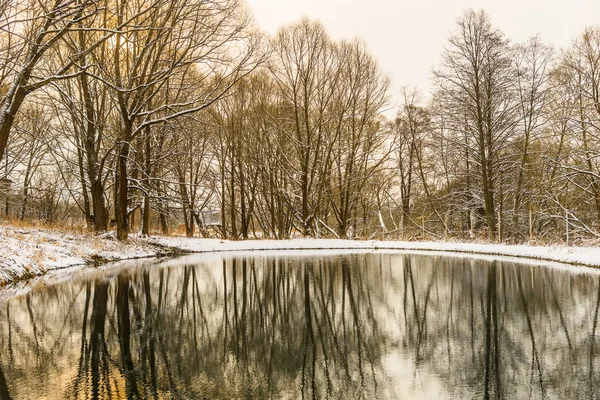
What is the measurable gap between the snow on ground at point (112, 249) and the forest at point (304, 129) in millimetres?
1720

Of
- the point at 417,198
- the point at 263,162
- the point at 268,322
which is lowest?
the point at 268,322

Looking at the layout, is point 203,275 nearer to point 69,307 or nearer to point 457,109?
point 69,307

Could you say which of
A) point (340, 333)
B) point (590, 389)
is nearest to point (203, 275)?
point (340, 333)

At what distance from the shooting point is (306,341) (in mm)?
6605

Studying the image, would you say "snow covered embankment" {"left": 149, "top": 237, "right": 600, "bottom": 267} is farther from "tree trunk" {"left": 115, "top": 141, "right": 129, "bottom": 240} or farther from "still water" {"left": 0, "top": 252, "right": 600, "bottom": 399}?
"still water" {"left": 0, "top": 252, "right": 600, "bottom": 399}

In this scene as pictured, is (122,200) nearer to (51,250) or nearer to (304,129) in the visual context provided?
(51,250)

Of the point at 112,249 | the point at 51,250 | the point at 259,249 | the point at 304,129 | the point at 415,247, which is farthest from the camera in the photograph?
the point at 304,129

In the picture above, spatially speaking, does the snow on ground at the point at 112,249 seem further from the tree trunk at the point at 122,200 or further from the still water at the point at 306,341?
the still water at the point at 306,341

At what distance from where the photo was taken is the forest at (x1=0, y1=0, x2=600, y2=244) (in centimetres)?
2392

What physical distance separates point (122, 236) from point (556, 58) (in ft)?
90.0

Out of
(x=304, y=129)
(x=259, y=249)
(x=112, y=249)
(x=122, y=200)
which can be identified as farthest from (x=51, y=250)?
(x=304, y=129)

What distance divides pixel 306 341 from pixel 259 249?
24.6 meters

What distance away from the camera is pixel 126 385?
15.5 ft

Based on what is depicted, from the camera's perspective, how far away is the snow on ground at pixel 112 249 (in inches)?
588
